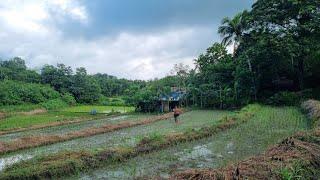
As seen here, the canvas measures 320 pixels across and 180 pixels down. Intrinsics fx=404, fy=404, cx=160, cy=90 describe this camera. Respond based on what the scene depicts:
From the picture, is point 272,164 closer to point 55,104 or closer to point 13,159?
point 13,159

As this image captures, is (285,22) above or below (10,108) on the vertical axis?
above

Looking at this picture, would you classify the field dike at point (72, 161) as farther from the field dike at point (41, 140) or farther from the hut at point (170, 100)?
the hut at point (170, 100)

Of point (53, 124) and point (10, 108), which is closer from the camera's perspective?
point (53, 124)

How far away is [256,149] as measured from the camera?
13.1 meters

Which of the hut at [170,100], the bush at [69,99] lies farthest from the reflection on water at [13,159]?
the bush at [69,99]

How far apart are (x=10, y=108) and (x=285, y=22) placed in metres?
31.4

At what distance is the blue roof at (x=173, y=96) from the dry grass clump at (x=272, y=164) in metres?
29.2

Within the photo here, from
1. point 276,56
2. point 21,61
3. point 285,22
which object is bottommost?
point 276,56

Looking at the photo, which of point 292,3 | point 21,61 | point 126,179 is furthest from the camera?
point 21,61

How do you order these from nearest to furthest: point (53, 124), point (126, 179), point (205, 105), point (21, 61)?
1. point (126, 179)
2. point (53, 124)
3. point (205, 105)
4. point (21, 61)

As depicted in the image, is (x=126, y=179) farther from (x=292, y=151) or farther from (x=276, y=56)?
(x=276, y=56)

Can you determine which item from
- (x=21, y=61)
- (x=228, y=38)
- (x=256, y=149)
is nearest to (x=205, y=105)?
(x=228, y=38)

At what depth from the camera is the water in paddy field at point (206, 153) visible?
10758mm

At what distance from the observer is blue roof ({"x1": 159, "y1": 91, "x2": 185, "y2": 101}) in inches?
1591
